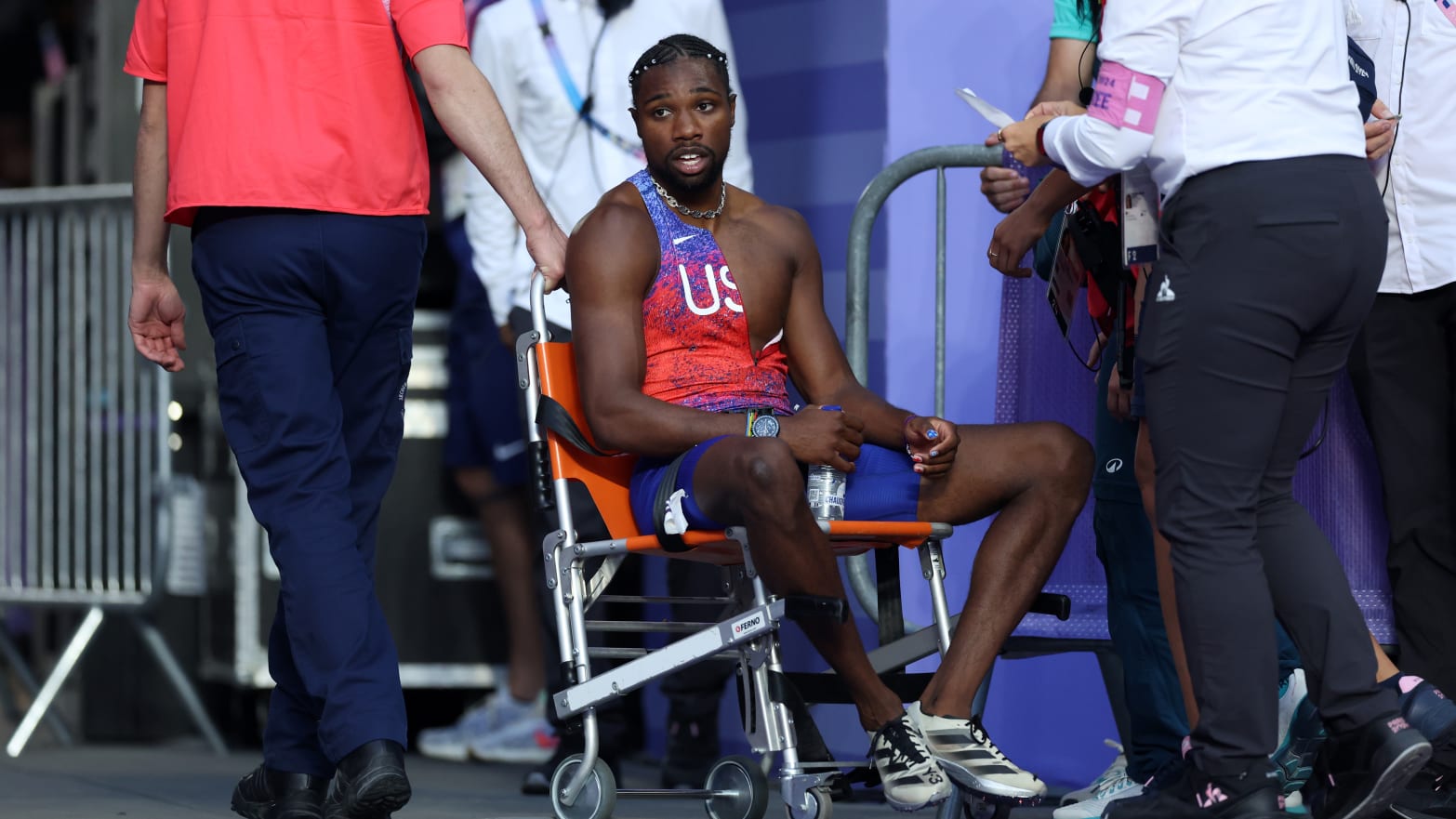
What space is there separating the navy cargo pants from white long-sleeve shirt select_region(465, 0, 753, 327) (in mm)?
1456

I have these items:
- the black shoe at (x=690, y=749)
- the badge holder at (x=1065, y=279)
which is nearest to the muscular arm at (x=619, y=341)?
the badge holder at (x=1065, y=279)

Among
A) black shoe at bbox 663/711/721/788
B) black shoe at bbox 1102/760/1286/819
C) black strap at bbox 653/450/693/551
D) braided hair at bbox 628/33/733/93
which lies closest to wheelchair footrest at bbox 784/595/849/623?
black strap at bbox 653/450/693/551

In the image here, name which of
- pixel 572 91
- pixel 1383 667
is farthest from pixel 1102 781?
pixel 572 91

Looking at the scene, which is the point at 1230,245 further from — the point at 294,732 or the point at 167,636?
the point at 167,636

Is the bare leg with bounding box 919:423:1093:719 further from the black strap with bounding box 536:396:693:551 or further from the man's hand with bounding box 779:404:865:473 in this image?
the black strap with bounding box 536:396:693:551

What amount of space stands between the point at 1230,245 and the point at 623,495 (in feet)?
4.92

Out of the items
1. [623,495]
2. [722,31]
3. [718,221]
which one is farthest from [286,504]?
[722,31]

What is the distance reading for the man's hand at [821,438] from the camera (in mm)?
4031

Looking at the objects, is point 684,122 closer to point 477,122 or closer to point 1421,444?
point 477,122

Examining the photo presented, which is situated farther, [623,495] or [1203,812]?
[623,495]

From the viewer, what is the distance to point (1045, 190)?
13.4 feet

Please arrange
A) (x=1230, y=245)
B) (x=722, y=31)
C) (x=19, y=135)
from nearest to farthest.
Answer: (x=1230, y=245) < (x=722, y=31) < (x=19, y=135)

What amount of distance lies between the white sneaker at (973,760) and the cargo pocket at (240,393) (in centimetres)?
142

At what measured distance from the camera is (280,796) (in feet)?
13.0
